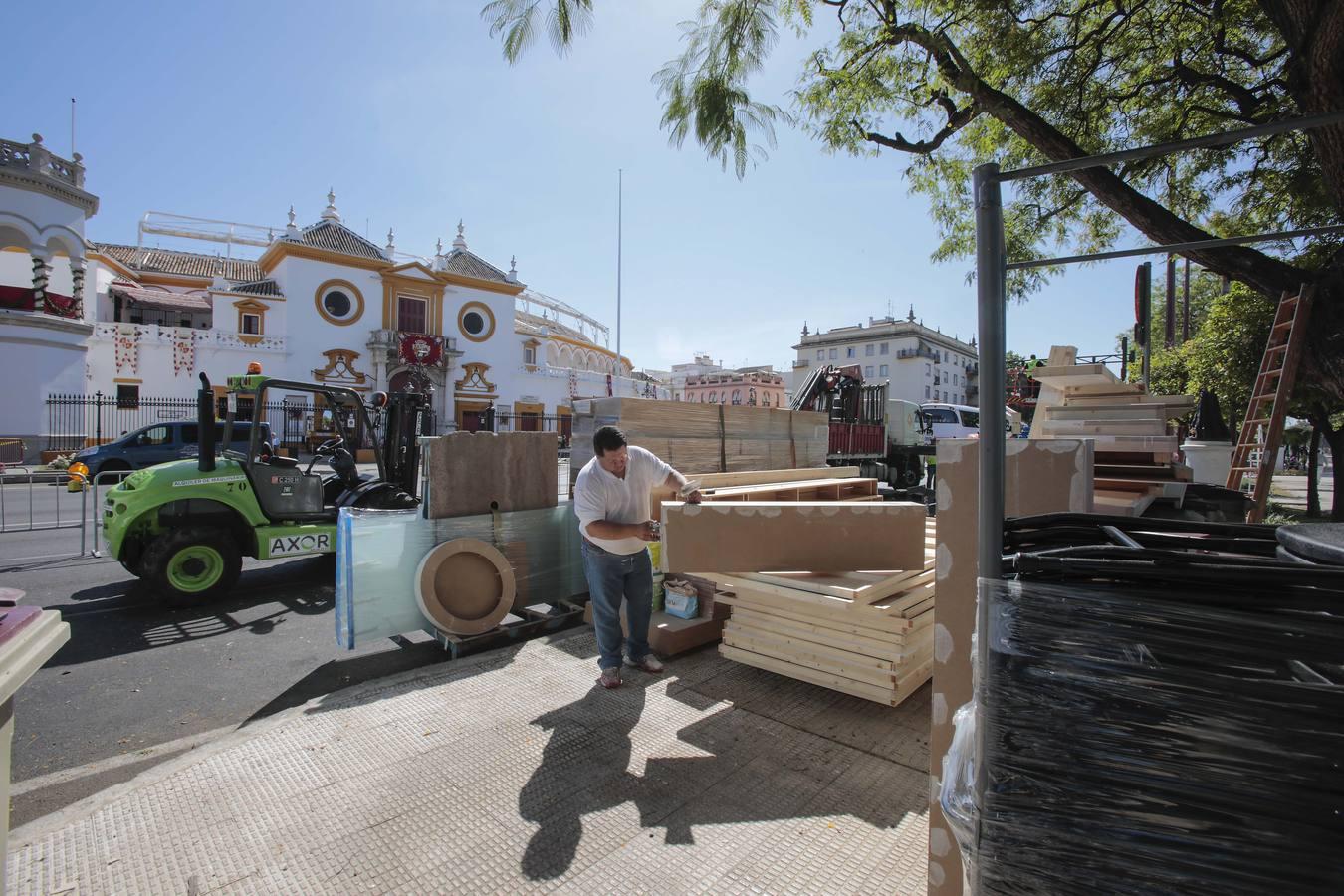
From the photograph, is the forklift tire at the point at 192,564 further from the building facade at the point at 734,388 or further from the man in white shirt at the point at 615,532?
the building facade at the point at 734,388

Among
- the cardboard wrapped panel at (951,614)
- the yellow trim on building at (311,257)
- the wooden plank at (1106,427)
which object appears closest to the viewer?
the cardboard wrapped panel at (951,614)

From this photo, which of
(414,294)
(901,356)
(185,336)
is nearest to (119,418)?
(185,336)

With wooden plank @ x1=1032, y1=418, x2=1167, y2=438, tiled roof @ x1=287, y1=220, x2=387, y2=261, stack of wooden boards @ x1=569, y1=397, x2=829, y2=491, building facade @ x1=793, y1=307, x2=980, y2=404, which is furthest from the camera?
building facade @ x1=793, y1=307, x2=980, y2=404

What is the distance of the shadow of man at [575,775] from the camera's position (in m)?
2.57

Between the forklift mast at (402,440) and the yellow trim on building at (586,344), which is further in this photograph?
the yellow trim on building at (586,344)

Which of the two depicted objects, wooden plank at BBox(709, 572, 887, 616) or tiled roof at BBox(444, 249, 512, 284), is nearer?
wooden plank at BBox(709, 572, 887, 616)

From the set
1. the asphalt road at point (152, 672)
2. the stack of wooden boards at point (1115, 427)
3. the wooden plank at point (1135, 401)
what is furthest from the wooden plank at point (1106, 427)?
the asphalt road at point (152, 672)

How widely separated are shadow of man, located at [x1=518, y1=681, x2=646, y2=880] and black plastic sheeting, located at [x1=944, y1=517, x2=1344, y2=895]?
6.22 feet

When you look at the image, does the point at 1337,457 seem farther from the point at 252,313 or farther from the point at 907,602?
the point at 252,313

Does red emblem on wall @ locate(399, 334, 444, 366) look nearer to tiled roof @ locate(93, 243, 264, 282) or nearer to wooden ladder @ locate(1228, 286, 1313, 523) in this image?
tiled roof @ locate(93, 243, 264, 282)

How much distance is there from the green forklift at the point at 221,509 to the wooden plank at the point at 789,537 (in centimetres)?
396

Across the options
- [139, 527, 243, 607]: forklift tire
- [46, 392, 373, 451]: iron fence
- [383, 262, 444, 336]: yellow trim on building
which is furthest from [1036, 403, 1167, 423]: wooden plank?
[383, 262, 444, 336]: yellow trim on building

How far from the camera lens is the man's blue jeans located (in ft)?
13.7

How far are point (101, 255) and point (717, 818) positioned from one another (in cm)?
4153
